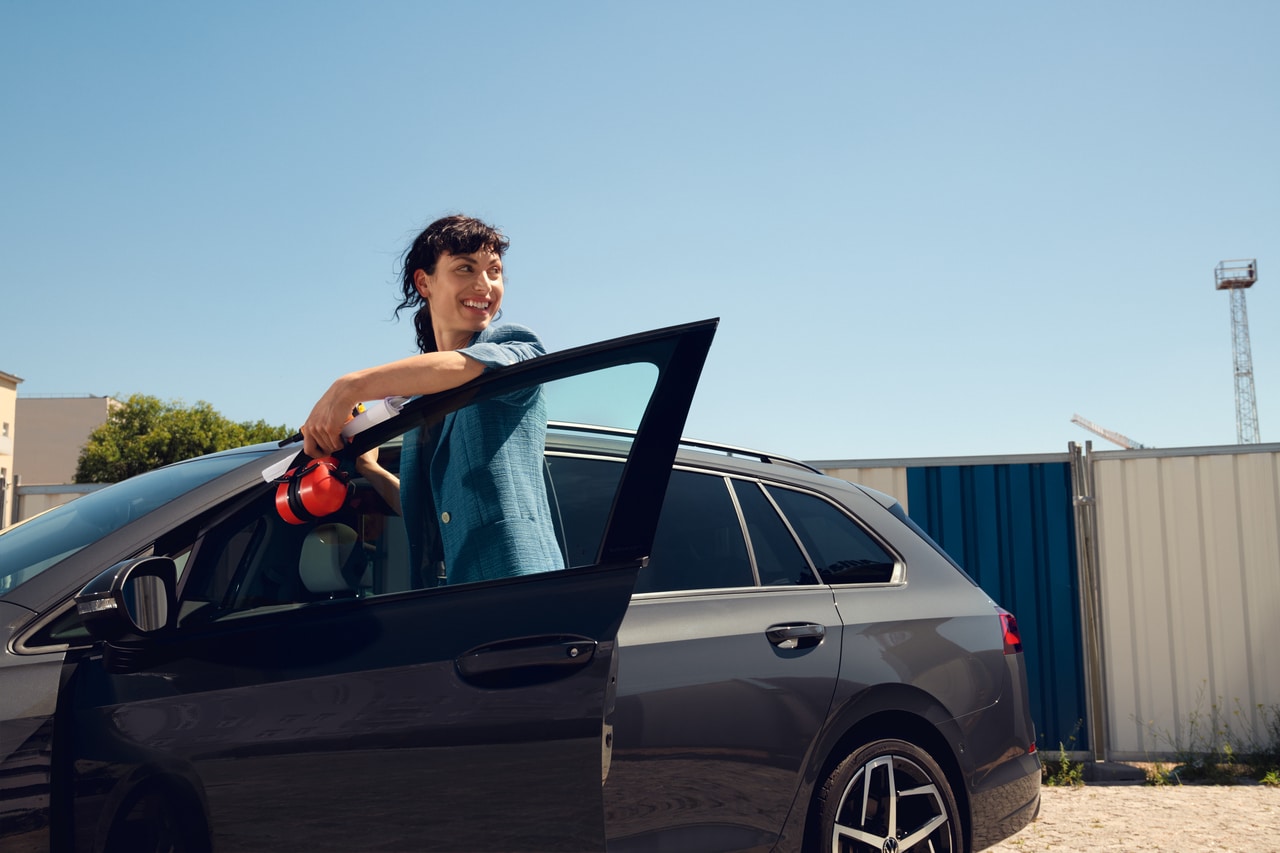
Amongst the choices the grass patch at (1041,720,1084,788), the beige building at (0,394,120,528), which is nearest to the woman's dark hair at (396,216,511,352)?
the grass patch at (1041,720,1084,788)

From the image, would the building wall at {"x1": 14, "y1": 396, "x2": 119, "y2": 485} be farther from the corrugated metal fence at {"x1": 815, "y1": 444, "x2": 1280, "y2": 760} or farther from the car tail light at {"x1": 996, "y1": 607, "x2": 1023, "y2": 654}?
the car tail light at {"x1": 996, "y1": 607, "x2": 1023, "y2": 654}

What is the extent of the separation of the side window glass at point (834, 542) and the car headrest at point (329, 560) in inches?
64.4

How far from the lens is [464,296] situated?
264cm

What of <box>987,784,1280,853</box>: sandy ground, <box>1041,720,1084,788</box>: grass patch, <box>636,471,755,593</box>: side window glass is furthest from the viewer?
<box>1041,720,1084,788</box>: grass patch

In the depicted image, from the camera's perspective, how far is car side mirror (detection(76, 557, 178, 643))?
1.92m

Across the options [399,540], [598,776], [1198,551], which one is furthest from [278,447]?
[1198,551]

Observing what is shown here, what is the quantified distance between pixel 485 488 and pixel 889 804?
1.93 metres

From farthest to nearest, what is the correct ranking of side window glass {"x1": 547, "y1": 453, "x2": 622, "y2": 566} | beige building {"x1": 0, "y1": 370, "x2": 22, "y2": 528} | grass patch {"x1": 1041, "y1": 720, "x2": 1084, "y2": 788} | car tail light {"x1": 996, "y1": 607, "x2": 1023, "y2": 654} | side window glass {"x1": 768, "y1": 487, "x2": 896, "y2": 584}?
beige building {"x1": 0, "y1": 370, "x2": 22, "y2": 528} → grass patch {"x1": 1041, "y1": 720, "x2": 1084, "y2": 788} → car tail light {"x1": 996, "y1": 607, "x2": 1023, "y2": 654} → side window glass {"x1": 768, "y1": 487, "x2": 896, "y2": 584} → side window glass {"x1": 547, "y1": 453, "x2": 622, "y2": 566}

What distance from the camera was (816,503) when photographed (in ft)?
12.0

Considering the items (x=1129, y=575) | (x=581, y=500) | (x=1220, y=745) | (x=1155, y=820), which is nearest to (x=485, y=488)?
(x=581, y=500)

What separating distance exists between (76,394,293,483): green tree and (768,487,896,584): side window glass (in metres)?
44.1

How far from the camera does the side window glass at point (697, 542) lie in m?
3.13

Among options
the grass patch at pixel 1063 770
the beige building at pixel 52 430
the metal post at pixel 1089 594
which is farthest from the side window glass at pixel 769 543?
the beige building at pixel 52 430

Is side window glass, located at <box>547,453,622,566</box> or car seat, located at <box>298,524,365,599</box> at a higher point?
side window glass, located at <box>547,453,622,566</box>
